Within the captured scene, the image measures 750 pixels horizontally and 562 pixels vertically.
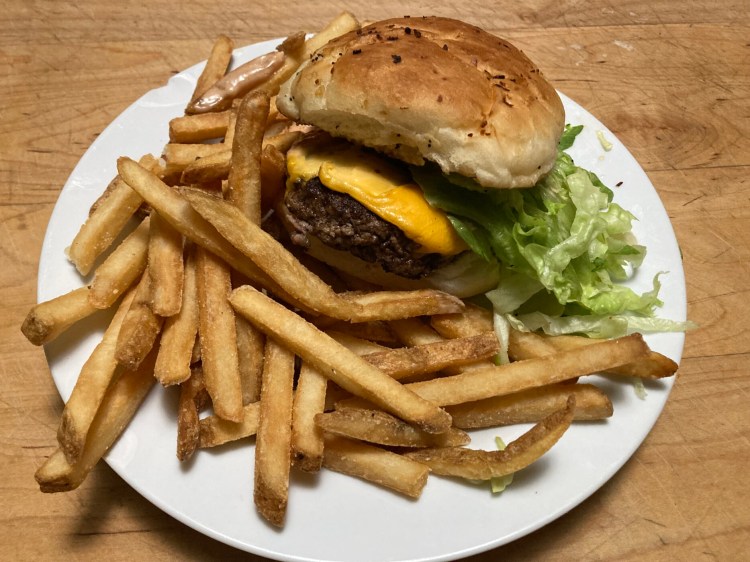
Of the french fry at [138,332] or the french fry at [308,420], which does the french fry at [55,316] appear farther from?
the french fry at [308,420]

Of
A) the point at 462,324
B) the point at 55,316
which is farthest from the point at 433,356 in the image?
the point at 55,316

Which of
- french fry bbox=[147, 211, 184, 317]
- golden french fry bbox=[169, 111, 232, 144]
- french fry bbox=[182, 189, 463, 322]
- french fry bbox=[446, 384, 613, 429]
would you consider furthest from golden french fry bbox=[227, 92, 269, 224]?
french fry bbox=[446, 384, 613, 429]

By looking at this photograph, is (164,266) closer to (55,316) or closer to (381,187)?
(55,316)

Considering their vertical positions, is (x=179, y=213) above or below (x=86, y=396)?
above

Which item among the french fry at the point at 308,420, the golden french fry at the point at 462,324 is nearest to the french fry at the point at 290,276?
the golden french fry at the point at 462,324

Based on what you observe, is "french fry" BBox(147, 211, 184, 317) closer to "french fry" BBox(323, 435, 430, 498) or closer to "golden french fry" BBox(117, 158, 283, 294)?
"golden french fry" BBox(117, 158, 283, 294)

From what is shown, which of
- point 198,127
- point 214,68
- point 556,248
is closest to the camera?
point 556,248
